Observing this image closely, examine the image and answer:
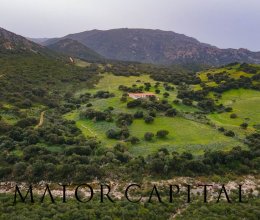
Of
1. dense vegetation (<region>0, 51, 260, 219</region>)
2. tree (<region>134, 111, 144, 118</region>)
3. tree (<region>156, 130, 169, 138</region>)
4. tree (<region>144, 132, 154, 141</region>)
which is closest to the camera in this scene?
dense vegetation (<region>0, 51, 260, 219</region>)

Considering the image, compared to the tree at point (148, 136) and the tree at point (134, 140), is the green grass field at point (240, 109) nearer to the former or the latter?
the tree at point (148, 136)

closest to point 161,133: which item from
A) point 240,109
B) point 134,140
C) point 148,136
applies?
point 148,136

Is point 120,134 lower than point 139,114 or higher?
lower

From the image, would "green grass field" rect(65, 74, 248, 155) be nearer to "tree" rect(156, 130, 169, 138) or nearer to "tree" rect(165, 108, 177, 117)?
"tree" rect(156, 130, 169, 138)

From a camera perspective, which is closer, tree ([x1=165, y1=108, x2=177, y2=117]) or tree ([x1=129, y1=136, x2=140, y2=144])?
tree ([x1=129, y1=136, x2=140, y2=144])

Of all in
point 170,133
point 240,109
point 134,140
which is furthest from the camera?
point 240,109

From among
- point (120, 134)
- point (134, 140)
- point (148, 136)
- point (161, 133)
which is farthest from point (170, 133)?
point (120, 134)

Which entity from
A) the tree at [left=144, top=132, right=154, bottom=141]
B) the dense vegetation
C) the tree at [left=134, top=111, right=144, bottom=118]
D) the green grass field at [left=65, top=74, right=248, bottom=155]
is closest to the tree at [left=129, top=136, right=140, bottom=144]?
the dense vegetation

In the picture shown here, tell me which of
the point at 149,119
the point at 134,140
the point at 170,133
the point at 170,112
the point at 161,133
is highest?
the point at 170,112

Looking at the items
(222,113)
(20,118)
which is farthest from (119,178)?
(222,113)

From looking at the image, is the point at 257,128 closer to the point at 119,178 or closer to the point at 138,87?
the point at 119,178

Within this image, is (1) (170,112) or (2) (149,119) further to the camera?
(1) (170,112)

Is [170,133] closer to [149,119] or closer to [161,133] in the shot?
[161,133]

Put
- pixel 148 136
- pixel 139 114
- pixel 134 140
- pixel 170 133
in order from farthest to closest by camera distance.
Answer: pixel 139 114, pixel 170 133, pixel 148 136, pixel 134 140
